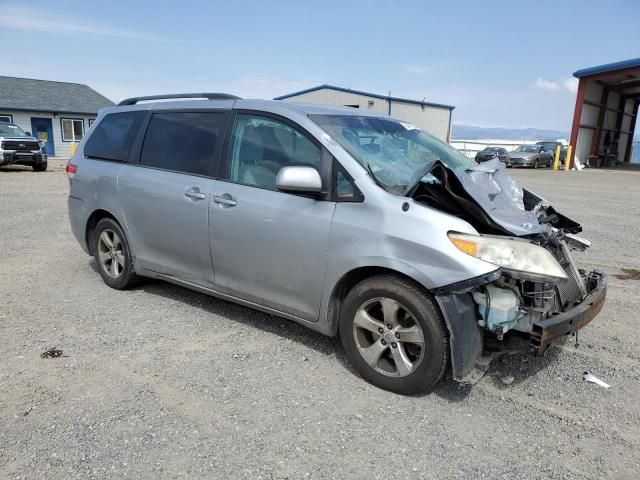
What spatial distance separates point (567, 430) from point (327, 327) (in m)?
1.60

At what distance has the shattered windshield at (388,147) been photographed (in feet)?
11.3

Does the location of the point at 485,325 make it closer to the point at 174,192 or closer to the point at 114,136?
the point at 174,192

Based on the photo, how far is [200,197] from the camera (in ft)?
13.3

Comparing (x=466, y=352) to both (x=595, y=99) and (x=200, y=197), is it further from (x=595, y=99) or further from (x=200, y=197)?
(x=595, y=99)

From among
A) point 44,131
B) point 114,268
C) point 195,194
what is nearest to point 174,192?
point 195,194

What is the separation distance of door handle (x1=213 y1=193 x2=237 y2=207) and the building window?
115 feet

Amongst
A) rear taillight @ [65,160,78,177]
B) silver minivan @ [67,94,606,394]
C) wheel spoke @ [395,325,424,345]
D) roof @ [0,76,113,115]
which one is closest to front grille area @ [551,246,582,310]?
silver minivan @ [67,94,606,394]

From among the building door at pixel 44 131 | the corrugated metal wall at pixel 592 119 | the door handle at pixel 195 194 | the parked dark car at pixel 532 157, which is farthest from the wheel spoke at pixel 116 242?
the building door at pixel 44 131

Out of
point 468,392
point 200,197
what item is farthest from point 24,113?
point 468,392

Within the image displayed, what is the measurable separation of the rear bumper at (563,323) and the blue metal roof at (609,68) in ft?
95.2

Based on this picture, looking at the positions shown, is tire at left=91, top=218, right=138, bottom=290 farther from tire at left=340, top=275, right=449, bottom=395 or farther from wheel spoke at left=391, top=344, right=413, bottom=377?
wheel spoke at left=391, top=344, right=413, bottom=377

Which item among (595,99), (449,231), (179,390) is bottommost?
(179,390)

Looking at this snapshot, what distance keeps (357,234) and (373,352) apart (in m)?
0.79

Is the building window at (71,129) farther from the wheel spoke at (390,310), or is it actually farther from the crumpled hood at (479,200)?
the wheel spoke at (390,310)
